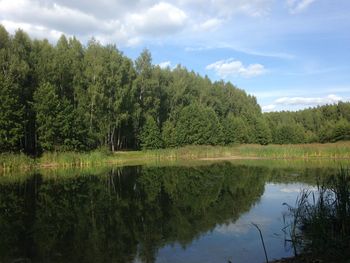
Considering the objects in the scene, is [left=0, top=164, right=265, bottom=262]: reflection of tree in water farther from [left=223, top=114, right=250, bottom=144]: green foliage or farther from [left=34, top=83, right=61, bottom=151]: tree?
[left=223, top=114, right=250, bottom=144]: green foliage

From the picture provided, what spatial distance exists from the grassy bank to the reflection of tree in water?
12.4 metres

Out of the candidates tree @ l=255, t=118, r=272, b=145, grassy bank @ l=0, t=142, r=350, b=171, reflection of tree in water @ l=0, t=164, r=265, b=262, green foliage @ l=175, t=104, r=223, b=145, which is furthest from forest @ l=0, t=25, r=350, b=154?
reflection of tree in water @ l=0, t=164, r=265, b=262

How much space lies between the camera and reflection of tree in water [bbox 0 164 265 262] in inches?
425

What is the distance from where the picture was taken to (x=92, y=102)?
50656mm

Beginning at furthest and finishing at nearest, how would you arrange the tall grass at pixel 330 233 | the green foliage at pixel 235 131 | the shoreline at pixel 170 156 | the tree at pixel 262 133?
the tree at pixel 262 133 < the green foliage at pixel 235 131 < the shoreline at pixel 170 156 < the tall grass at pixel 330 233

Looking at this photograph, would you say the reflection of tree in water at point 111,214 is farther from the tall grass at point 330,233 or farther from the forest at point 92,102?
the forest at point 92,102

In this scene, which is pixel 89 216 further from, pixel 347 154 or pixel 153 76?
pixel 153 76

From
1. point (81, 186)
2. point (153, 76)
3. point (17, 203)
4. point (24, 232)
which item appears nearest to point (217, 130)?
point (153, 76)

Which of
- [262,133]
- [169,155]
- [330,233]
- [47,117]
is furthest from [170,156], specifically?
[330,233]

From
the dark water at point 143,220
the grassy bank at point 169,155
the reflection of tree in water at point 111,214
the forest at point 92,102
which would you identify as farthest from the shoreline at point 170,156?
the dark water at point 143,220

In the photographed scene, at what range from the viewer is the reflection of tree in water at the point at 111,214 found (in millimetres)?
10805

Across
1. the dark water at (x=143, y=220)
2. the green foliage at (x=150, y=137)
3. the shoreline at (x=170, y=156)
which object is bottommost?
the dark water at (x=143, y=220)

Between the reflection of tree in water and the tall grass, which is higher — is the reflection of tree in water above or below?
below

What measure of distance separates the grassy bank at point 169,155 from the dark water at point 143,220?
41.2ft
